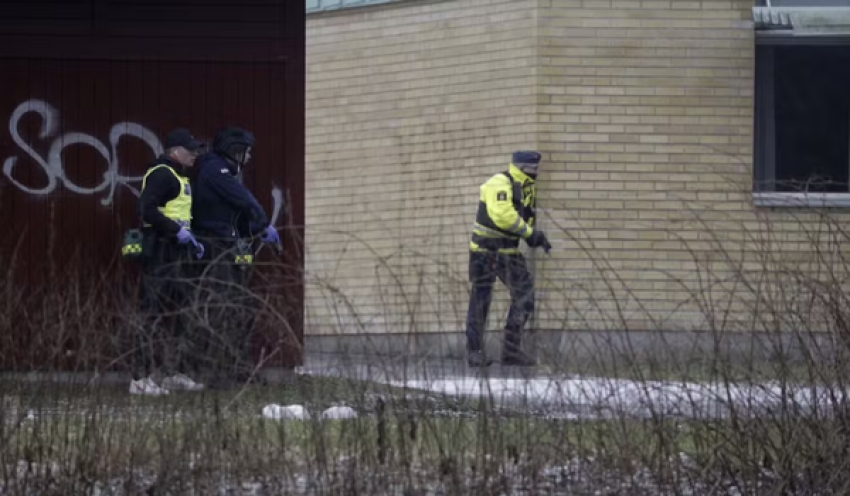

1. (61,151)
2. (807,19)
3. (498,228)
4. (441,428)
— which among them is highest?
(807,19)

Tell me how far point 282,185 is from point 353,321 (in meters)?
4.79

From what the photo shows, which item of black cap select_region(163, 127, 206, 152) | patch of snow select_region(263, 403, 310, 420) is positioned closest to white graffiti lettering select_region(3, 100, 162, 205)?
black cap select_region(163, 127, 206, 152)

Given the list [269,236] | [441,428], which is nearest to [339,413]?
[441,428]

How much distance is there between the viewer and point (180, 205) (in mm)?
11727

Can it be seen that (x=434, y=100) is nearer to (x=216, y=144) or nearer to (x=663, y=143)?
(x=663, y=143)

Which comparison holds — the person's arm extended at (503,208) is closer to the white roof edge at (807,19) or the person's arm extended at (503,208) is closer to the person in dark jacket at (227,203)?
the person in dark jacket at (227,203)

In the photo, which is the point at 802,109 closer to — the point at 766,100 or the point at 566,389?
the point at 766,100

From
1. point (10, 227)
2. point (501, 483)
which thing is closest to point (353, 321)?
point (501, 483)

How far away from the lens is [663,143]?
1488 centimetres

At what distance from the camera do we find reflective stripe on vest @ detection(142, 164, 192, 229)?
11.6m

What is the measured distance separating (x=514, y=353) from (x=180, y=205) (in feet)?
14.6

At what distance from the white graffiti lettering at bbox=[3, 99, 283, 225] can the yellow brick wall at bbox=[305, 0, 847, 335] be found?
184 cm

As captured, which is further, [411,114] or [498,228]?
[411,114]

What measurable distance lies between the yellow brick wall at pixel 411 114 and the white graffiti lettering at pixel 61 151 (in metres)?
2.18
